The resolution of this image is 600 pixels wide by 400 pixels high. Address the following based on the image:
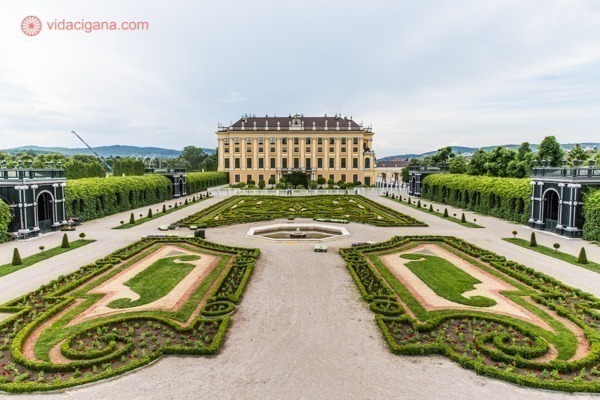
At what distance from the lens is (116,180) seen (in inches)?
1725

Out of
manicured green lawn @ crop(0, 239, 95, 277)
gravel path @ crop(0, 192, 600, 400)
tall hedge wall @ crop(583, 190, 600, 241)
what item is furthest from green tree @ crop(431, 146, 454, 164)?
manicured green lawn @ crop(0, 239, 95, 277)

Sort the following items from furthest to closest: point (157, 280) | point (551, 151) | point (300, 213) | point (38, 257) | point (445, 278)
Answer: point (551, 151) → point (300, 213) → point (38, 257) → point (445, 278) → point (157, 280)

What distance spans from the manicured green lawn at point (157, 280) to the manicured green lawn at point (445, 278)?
11.8 metres

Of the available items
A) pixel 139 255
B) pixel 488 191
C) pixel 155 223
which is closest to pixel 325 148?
pixel 488 191

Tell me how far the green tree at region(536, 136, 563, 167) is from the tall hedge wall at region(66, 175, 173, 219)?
50.9 metres

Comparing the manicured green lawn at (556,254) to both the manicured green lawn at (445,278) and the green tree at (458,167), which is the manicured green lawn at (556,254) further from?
the green tree at (458,167)

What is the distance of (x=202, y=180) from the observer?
243ft

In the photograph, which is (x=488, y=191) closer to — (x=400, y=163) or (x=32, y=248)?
(x=32, y=248)

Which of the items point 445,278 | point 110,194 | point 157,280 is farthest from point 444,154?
point 157,280

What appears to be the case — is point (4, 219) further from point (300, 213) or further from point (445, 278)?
point (445, 278)

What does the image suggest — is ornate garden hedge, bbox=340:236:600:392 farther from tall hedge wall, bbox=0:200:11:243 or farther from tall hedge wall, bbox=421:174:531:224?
tall hedge wall, bbox=0:200:11:243

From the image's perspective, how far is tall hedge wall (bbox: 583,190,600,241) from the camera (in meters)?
26.9

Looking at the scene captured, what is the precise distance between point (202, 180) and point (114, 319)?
61.9m

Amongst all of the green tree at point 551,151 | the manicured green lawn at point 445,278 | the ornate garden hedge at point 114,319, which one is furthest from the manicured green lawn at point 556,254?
the green tree at point 551,151
